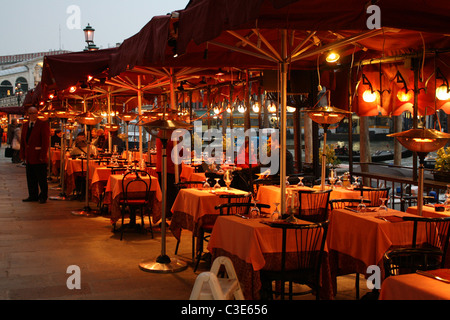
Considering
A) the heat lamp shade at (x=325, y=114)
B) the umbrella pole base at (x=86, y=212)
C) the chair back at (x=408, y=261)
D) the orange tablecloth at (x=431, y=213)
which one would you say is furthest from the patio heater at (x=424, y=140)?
the umbrella pole base at (x=86, y=212)

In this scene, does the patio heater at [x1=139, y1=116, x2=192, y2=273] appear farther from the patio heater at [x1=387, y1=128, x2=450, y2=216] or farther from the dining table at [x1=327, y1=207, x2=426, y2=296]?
the patio heater at [x1=387, y1=128, x2=450, y2=216]

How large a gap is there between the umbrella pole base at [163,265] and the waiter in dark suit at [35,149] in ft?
21.7

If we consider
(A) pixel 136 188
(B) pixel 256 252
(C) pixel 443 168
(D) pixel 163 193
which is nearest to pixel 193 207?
(D) pixel 163 193

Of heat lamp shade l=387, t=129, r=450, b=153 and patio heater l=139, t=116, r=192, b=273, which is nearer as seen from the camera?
heat lamp shade l=387, t=129, r=450, b=153

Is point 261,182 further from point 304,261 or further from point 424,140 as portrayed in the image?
point 424,140

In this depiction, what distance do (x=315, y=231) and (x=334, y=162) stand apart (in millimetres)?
6631

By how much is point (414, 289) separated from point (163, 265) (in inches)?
167

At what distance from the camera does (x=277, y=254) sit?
495 centimetres

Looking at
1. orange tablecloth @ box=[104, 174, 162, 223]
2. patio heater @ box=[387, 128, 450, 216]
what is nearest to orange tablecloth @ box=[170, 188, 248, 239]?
orange tablecloth @ box=[104, 174, 162, 223]

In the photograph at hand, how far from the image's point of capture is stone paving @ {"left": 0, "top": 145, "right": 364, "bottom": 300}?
5.84 m

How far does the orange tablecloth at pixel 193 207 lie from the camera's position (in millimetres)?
7164

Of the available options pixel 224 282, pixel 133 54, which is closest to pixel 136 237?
pixel 133 54

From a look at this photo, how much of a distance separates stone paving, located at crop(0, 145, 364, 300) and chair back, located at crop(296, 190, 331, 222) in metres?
1.14

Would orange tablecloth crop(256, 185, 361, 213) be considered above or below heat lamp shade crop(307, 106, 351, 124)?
below
